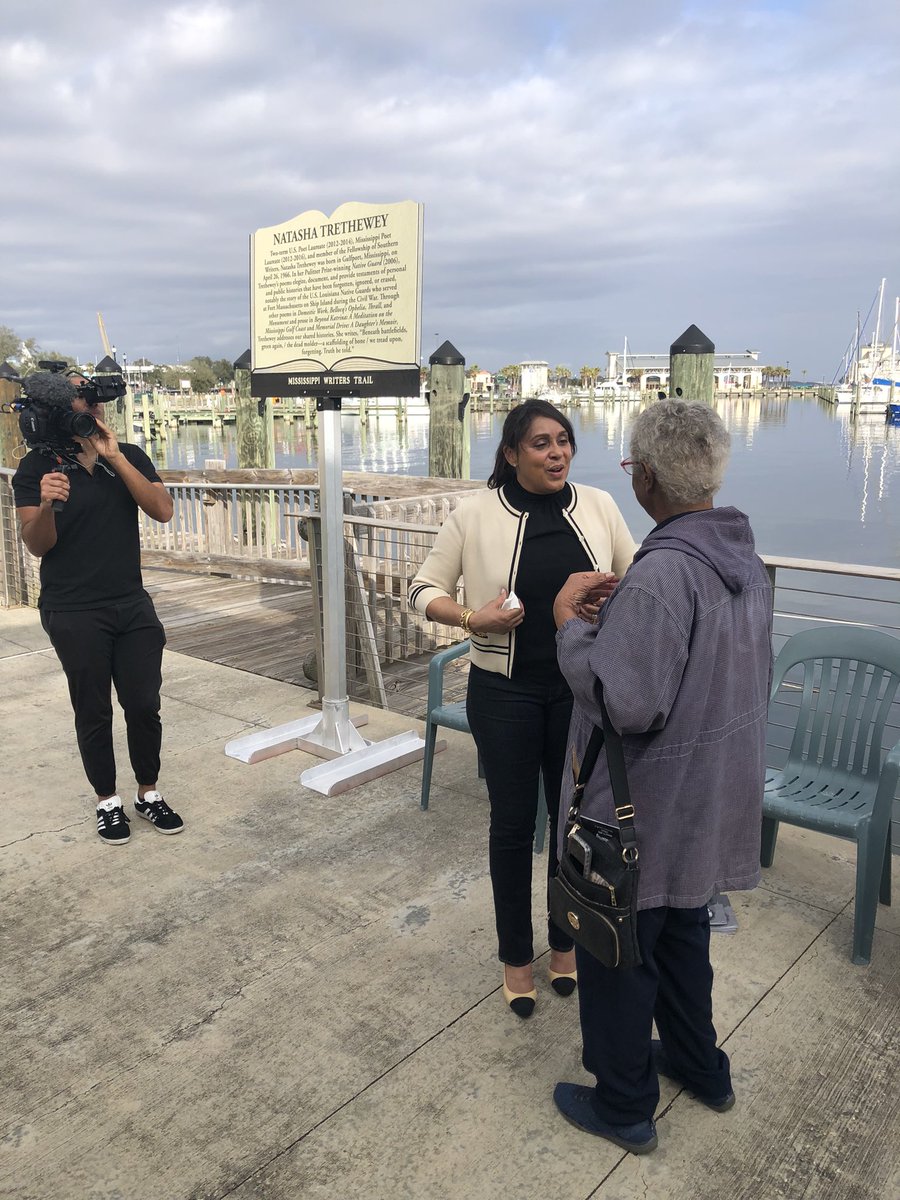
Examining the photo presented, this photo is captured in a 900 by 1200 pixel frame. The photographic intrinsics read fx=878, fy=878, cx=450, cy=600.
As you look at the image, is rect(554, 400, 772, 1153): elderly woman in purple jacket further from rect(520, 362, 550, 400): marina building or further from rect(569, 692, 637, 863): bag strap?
rect(520, 362, 550, 400): marina building

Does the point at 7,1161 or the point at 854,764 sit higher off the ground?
the point at 854,764

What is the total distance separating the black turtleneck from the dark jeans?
0.06 meters

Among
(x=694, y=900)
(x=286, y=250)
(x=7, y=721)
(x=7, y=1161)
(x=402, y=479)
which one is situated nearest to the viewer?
(x=694, y=900)

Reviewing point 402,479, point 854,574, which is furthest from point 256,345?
point 402,479

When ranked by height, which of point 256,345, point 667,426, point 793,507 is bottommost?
point 793,507

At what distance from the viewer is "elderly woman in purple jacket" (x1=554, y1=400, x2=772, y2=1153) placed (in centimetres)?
160

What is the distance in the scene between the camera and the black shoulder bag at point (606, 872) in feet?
5.48

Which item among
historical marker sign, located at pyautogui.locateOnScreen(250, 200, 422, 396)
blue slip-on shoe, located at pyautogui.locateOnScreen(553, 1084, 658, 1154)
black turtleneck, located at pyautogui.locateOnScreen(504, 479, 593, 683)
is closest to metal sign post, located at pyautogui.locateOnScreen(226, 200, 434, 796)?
historical marker sign, located at pyautogui.locateOnScreen(250, 200, 422, 396)

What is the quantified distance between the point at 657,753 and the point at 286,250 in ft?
10.3

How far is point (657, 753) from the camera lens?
168 cm

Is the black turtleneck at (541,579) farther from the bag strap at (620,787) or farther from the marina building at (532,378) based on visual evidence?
the marina building at (532,378)

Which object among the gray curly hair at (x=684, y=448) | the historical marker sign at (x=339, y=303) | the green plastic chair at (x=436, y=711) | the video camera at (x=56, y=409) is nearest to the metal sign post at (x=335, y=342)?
the historical marker sign at (x=339, y=303)

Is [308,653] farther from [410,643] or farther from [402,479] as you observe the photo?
[402,479]

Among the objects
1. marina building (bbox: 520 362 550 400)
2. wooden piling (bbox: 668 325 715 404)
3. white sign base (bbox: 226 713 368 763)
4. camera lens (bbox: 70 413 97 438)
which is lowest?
white sign base (bbox: 226 713 368 763)
